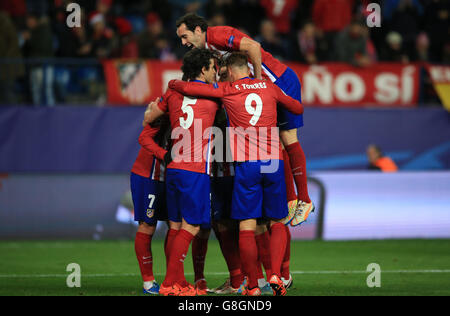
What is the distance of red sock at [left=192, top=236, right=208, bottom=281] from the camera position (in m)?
8.24

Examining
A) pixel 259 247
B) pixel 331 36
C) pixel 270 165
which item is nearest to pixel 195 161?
pixel 270 165

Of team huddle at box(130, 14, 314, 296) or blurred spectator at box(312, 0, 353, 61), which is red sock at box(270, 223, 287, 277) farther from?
blurred spectator at box(312, 0, 353, 61)

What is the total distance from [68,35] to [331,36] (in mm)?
5799

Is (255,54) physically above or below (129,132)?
above

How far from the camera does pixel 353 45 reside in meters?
17.0

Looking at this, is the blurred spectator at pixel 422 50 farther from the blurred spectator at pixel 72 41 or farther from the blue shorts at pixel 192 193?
the blue shorts at pixel 192 193

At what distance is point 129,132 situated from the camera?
16.1m

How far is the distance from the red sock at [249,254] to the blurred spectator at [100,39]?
9.53m

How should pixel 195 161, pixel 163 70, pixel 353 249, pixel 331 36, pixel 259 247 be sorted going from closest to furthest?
pixel 195 161
pixel 259 247
pixel 353 249
pixel 163 70
pixel 331 36

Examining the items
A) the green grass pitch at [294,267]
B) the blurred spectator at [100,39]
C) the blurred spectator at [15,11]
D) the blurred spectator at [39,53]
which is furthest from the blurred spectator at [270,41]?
the blurred spectator at [15,11]

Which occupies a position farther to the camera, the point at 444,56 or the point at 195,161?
the point at 444,56

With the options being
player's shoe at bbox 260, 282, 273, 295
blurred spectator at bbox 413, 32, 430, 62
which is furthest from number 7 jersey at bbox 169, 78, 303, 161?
blurred spectator at bbox 413, 32, 430, 62

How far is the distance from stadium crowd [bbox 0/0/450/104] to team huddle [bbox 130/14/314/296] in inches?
324

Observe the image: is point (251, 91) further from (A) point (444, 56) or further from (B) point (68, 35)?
(A) point (444, 56)
